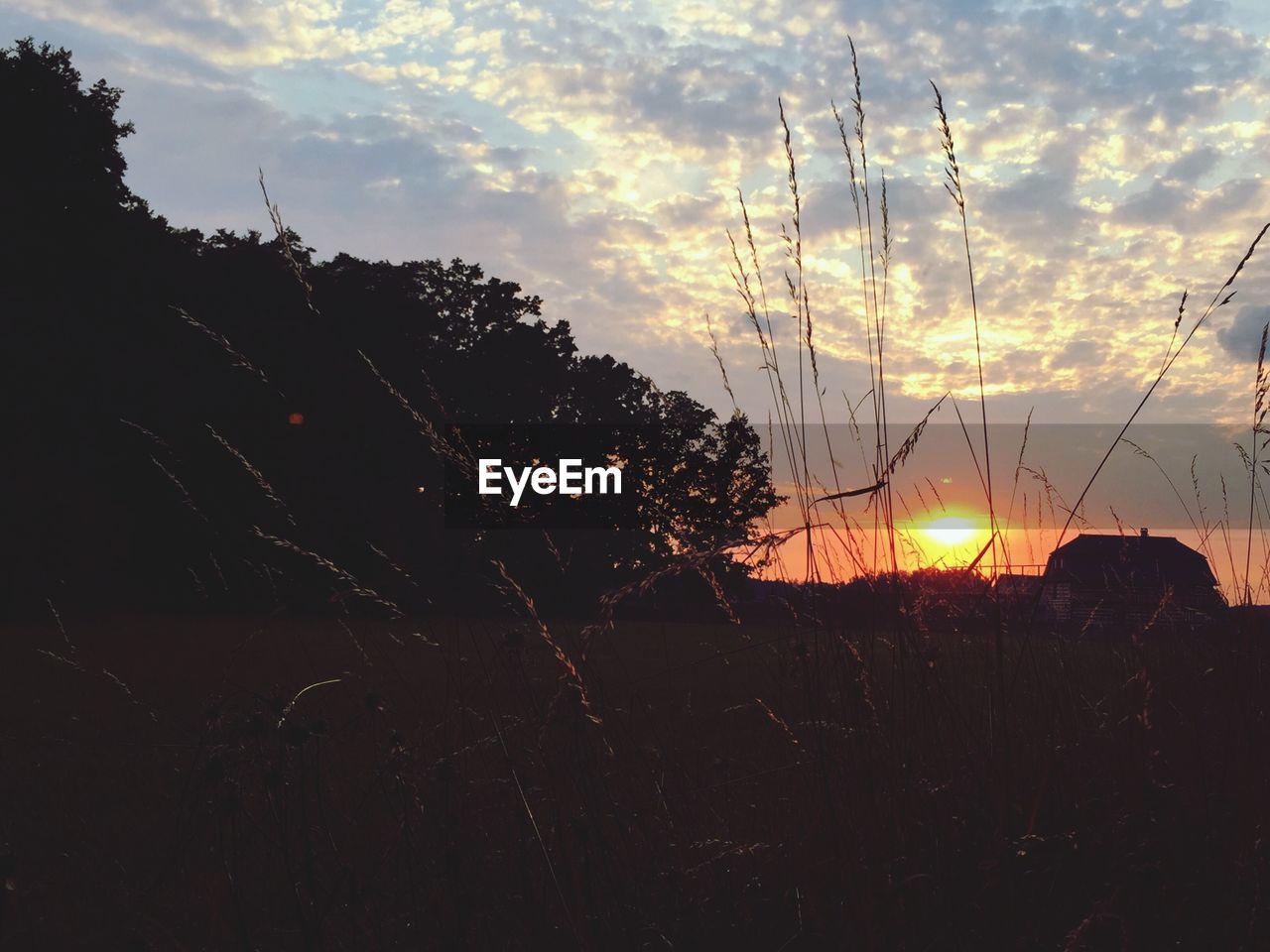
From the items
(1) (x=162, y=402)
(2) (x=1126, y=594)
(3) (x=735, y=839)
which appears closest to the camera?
(3) (x=735, y=839)

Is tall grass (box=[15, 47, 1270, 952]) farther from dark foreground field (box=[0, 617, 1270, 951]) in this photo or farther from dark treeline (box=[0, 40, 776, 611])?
dark treeline (box=[0, 40, 776, 611])

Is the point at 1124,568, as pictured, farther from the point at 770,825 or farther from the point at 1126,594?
the point at 770,825

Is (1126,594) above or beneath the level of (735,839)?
above

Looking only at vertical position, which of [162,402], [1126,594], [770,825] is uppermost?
[162,402]

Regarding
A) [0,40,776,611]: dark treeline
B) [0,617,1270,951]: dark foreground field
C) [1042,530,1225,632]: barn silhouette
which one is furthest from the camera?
[0,40,776,611]: dark treeline

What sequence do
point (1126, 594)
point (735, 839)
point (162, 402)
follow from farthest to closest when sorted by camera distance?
point (162, 402) → point (1126, 594) → point (735, 839)

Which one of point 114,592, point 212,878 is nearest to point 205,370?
point 114,592

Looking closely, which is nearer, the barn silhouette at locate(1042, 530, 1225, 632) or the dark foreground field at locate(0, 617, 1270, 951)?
the dark foreground field at locate(0, 617, 1270, 951)

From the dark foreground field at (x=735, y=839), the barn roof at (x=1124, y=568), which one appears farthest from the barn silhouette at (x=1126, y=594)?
the dark foreground field at (x=735, y=839)

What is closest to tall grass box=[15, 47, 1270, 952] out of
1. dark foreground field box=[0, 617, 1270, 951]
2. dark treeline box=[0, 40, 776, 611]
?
dark foreground field box=[0, 617, 1270, 951]

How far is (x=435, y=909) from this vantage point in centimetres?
187

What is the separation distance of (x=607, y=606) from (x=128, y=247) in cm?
2201

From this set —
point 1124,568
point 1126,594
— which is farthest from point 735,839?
point 1124,568

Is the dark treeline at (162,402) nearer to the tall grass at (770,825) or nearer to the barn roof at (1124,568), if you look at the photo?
the barn roof at (1124,568)
